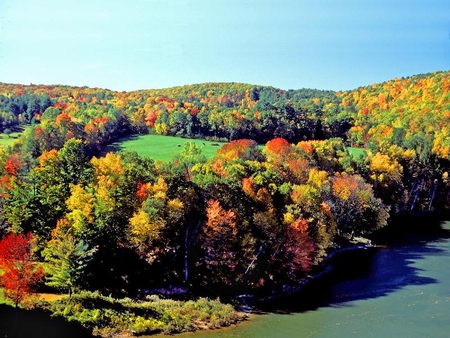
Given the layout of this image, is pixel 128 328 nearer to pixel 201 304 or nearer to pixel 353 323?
pixel 201 304

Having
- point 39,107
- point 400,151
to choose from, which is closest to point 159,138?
point 39,107

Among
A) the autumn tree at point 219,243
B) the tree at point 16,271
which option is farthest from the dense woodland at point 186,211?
the tree at point 16,271

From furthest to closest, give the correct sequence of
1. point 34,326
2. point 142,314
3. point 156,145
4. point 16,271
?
point 156,145
point 142,314
point 34,326
point 16,271

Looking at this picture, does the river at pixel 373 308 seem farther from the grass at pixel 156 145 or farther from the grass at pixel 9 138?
the grass at pixel 9 138

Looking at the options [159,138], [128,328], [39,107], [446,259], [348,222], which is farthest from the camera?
[39,107]

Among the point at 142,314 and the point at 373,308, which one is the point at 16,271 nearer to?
the point at 142,314

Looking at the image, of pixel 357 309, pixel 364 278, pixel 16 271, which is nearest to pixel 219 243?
pixel 357 309
